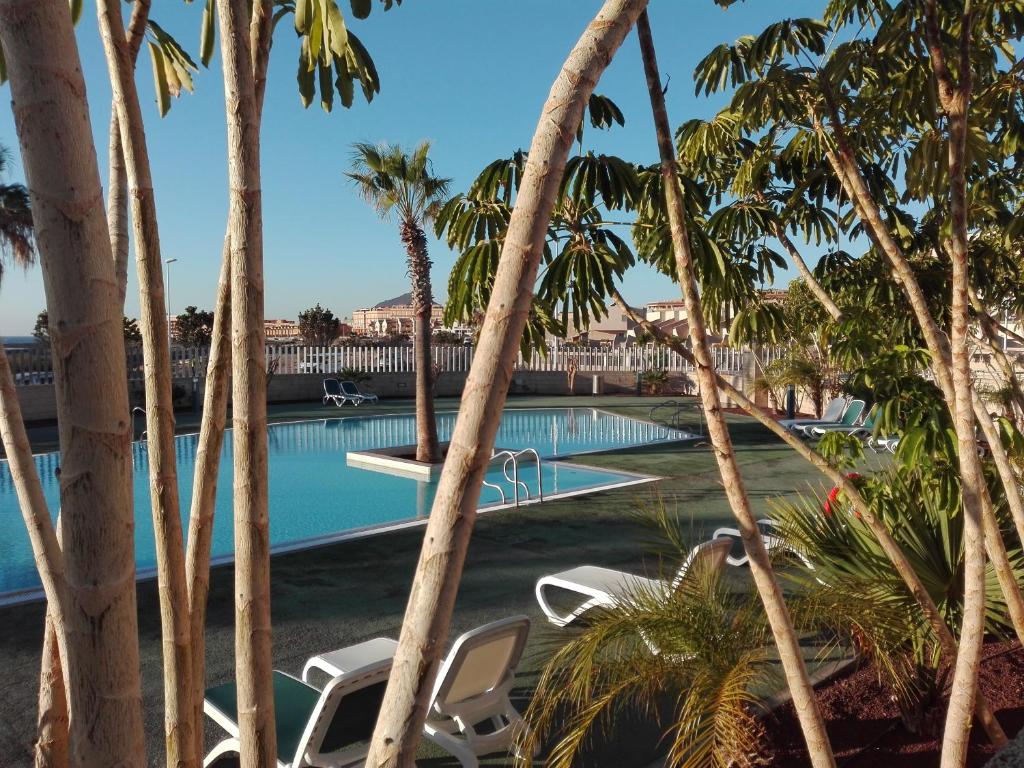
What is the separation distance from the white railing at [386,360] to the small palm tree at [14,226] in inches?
222

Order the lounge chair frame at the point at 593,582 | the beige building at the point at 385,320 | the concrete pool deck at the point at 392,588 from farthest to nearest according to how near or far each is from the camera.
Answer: the beige building at the point at 385,320 → the lounge chair frame at the point at 593,582 → the concrete pool deck at the point at 392,588

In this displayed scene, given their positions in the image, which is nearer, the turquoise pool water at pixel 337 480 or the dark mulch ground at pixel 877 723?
the dark mulch ground at pixel 877 723

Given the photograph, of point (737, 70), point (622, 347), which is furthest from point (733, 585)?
point (622, 347)

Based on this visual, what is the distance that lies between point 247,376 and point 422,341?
12.5 meters

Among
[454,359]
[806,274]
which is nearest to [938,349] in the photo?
[806,274]

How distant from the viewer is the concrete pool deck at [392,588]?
14.8 ft

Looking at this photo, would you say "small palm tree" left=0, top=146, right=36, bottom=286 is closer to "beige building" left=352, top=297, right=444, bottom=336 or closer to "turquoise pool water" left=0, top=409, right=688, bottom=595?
"turquoise pool water" left=0, top=409, right=688, bottom=595

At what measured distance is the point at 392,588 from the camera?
672cm

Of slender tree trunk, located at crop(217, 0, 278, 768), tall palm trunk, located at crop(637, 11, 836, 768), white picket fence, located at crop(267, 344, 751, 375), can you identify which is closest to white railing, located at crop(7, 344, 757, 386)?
white picket fence, located at crop(267, 344, 751, 375)

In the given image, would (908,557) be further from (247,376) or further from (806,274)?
(247,376)

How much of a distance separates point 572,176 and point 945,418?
190 centimetres

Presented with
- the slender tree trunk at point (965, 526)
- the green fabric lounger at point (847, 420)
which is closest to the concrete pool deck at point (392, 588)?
the slender tree trunk at point (965, 526)

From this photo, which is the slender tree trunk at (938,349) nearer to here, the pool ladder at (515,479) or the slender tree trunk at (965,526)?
the slender tree trunk at (965,526)

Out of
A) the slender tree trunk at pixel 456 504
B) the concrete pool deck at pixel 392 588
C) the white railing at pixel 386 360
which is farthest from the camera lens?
the white railing at pixel 386 360
